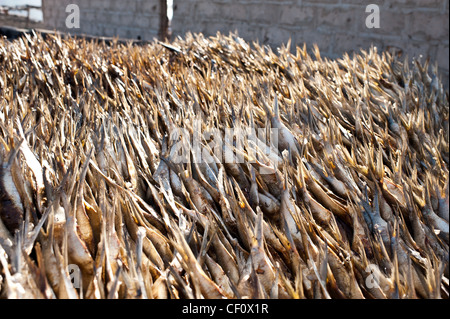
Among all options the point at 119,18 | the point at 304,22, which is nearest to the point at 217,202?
the point at 304,22

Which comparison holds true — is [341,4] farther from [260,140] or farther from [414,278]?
[414,278]

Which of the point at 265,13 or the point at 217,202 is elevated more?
the point at 265,13

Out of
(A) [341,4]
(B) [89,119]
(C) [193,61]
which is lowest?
(B) [89,119]

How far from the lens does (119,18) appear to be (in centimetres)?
530

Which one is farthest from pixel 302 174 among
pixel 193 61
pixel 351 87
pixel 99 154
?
pixel 193 61

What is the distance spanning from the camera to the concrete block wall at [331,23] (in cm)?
313

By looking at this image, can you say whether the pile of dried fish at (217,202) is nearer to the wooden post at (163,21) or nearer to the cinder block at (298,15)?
the cinder block at (298,15)

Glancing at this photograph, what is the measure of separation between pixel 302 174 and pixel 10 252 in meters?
0.52

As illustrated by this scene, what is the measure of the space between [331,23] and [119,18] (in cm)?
279

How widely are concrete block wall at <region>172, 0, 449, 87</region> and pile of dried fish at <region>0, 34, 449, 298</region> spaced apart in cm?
197

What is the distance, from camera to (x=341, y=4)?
11.5 feet

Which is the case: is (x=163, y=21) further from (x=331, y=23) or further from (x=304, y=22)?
(x=331, y=23)

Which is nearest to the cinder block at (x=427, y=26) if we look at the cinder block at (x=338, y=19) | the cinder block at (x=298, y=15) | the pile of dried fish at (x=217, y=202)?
the cinder block at (x=338, y=19)

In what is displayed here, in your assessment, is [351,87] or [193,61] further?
[193,61]
